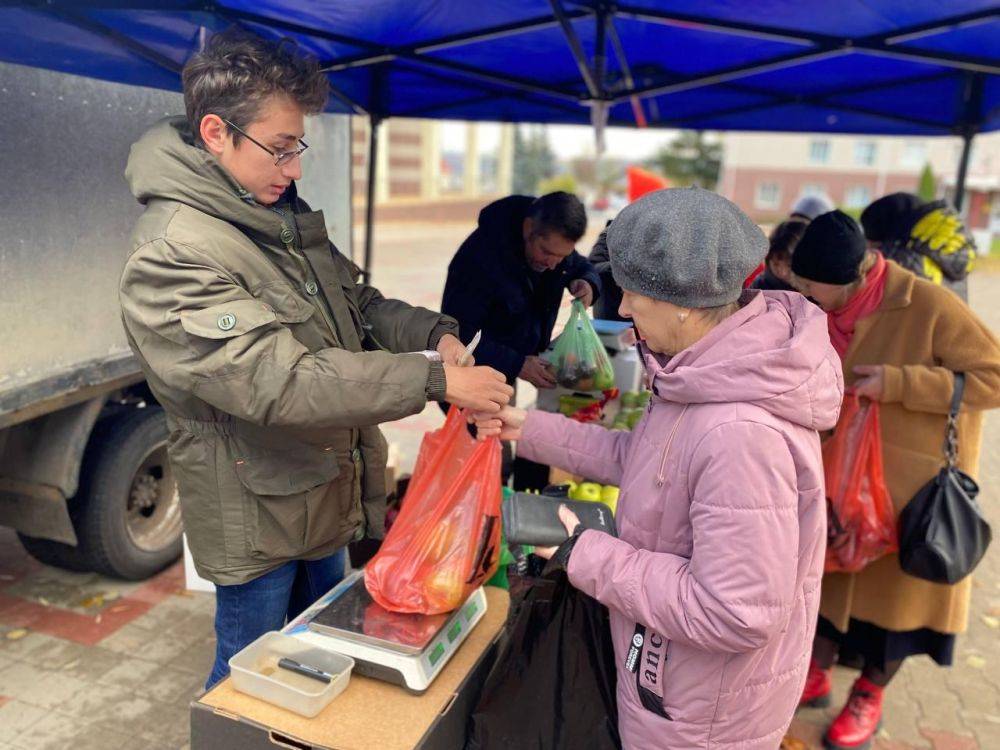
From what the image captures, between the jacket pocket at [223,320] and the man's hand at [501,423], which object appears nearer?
the jacket pocket at [223,320]

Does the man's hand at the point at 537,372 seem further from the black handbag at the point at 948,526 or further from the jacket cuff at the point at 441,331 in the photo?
the black handbag at the point at 948,526

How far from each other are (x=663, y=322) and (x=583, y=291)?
4.94 feet

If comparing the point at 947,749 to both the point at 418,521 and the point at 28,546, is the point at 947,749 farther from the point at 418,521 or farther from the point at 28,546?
the point at 28,546

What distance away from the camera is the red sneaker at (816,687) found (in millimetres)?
2971

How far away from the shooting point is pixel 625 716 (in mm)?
1534

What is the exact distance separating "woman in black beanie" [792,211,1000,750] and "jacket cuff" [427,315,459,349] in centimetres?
114

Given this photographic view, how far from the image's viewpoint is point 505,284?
2.90 metres

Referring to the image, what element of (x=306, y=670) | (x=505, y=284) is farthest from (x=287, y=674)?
(x=505, y=284)

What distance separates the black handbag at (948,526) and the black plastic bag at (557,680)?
1.38 meters

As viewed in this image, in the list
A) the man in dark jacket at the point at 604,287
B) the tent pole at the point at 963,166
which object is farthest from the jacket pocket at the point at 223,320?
the tent pole at the point at 963,166

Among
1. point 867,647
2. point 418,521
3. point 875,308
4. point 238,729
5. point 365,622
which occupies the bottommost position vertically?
point 867,647

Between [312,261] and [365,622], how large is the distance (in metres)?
0.87

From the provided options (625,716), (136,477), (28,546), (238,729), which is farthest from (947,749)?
(28,546)

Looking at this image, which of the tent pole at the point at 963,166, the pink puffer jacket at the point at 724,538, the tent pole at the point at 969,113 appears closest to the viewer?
the pink puffer jacket at the point at 724,538
